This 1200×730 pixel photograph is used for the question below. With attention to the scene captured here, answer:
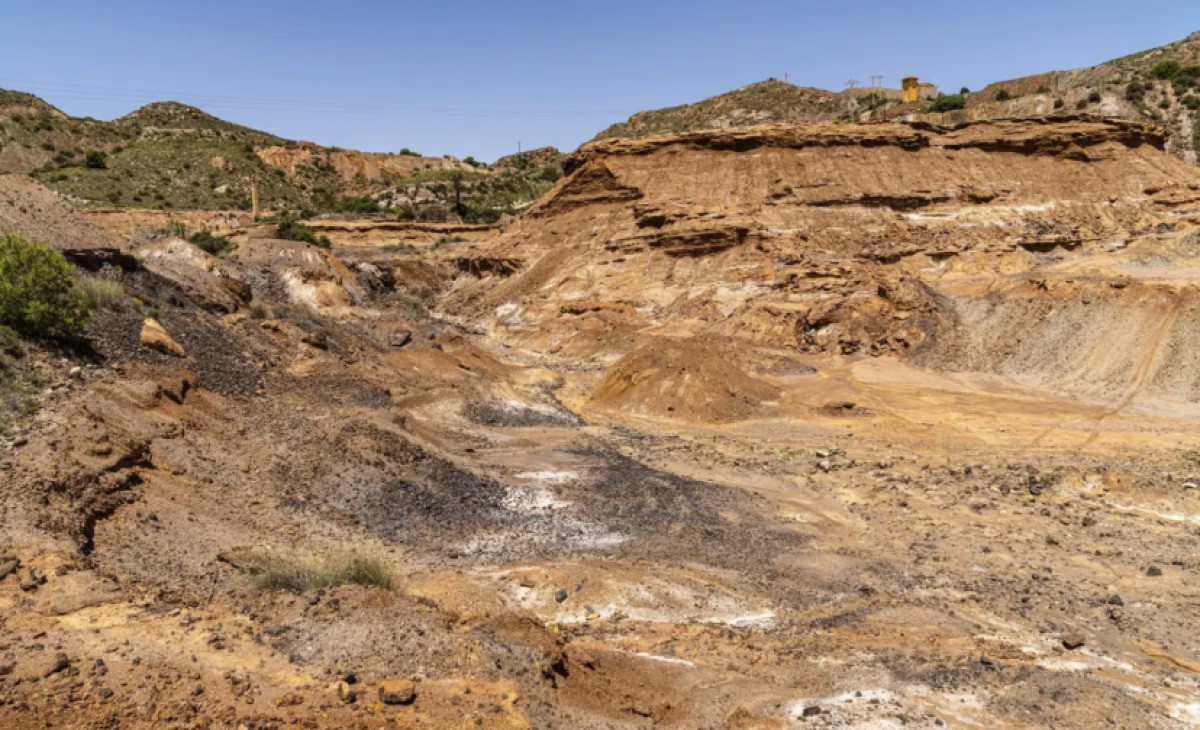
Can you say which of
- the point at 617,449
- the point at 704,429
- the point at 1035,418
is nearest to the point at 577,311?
the point at 704,429

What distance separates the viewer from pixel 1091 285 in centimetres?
2227

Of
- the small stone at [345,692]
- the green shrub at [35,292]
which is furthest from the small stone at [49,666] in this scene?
the green shrub at [35,292]

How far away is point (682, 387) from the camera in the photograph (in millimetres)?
18266

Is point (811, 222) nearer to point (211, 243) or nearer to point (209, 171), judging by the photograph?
point (211, 243)

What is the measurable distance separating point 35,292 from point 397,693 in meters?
9.24

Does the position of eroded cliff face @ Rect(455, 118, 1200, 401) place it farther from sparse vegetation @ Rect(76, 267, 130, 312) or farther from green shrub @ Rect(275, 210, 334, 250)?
sparse vegetation @ Rect(76, 267, 130, 312)

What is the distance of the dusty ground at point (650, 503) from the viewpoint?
5.08m

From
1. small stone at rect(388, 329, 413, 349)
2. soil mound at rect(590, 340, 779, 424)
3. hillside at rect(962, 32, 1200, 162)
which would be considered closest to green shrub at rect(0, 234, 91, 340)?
small stone at rect(388, 329, 413, 349)

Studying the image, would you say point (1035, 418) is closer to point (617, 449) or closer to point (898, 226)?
point (617, 449)

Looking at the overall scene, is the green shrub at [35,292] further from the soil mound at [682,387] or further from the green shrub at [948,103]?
the green shrub at [948,103]

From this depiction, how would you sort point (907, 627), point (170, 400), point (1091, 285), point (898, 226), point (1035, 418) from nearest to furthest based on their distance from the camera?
point (907, 627), point (170, 400), point (1035, 418), point (1091, 285), point (898, 226)

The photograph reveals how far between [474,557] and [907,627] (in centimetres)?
468

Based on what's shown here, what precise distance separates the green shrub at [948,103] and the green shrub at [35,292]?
1899 inches

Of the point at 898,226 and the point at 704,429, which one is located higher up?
the point at 898,226
